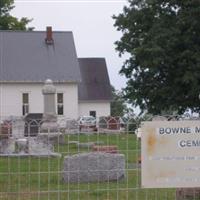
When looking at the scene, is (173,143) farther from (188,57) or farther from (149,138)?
(188,57)

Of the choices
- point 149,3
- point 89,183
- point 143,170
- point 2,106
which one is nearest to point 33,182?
point 89,183

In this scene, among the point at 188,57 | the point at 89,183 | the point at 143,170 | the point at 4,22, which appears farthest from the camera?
the point at 4,22

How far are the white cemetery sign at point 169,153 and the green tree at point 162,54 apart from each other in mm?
32472

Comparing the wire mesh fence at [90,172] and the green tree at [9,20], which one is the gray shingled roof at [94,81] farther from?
the wire mesh fence at [90,172]

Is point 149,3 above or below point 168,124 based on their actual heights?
above

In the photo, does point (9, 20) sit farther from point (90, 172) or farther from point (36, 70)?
point (90, 172)

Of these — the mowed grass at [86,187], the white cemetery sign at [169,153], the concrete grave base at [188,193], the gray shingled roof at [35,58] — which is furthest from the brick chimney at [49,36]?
the white cemetery sign at [169,153]

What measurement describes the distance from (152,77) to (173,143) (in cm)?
3681

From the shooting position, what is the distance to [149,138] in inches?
309

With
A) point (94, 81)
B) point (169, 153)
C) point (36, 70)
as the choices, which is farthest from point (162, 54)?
point (169, 153)

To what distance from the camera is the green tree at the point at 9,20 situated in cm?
5784

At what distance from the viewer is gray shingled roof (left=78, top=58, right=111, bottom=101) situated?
7219 cm

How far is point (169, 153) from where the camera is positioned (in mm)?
7848

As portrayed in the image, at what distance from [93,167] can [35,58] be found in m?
51.8
